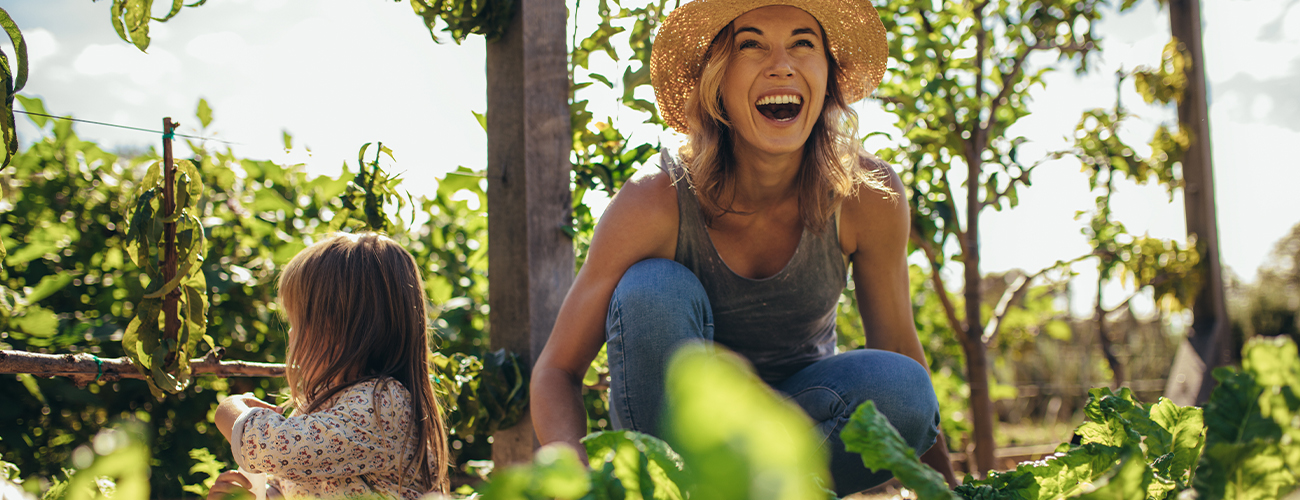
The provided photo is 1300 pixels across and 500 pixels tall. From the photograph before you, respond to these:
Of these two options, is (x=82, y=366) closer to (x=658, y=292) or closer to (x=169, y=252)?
(x=169, y=252)

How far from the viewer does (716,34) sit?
1.62m

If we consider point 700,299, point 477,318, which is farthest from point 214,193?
point 700,299

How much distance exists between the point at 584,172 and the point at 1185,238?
2863mm

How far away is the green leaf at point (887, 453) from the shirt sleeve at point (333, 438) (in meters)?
1.20

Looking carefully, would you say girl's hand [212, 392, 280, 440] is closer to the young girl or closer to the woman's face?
the young girl

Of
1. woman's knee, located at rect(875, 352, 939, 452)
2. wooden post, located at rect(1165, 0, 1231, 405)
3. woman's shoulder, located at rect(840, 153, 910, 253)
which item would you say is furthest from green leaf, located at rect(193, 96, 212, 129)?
wooden post, located at rect(1165, 0, 1231, 405)

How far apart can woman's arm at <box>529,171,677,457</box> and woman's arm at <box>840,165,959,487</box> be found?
1.34 ft

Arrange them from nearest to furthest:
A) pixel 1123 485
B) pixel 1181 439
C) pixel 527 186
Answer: pixel 1123 485
pixel 1181 439
pixel 527 186

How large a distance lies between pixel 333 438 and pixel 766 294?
0.87m

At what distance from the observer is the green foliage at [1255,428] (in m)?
0.38

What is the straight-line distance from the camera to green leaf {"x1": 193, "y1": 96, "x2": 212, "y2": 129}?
2406 millimetres

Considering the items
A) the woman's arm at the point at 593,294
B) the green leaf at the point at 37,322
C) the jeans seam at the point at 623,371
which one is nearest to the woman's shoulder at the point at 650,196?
the woman's arm at the point at 593,294

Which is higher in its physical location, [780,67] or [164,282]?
[780,67]

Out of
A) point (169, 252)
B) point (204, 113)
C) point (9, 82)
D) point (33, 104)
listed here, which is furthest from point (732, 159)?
point (33, 104)
